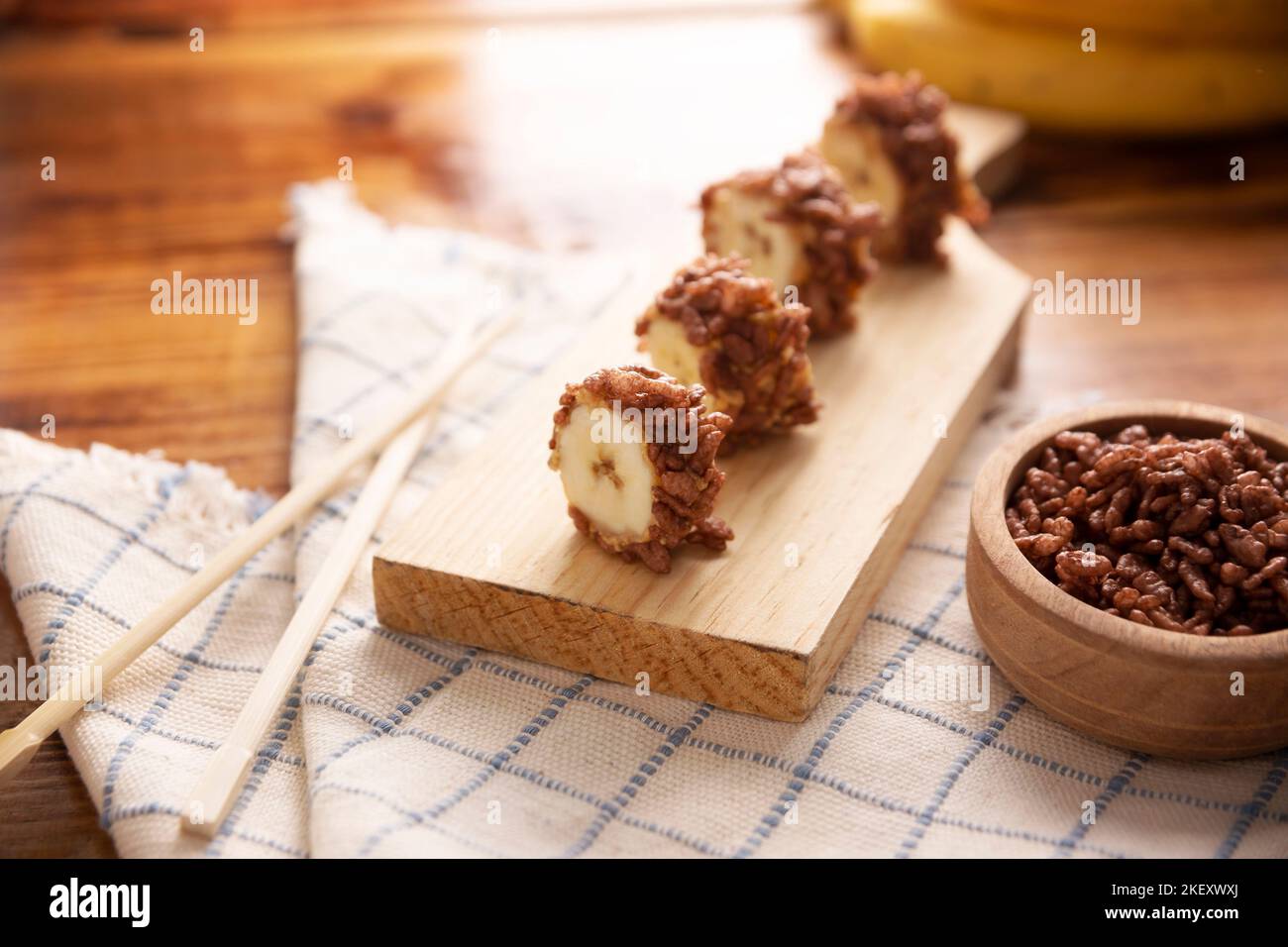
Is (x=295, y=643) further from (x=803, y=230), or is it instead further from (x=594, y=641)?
(x=803, y=230)

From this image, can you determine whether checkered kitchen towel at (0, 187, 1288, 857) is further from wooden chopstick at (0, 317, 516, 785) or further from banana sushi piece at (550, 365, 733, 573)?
banana sushi piece at (550, 365, 733, 573)

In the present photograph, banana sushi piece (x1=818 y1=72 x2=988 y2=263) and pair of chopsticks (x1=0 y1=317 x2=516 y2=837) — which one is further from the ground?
banana sushi piece (x1=818 y1=72 x2=988 y2=263)

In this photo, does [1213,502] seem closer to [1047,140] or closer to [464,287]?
[464,287]

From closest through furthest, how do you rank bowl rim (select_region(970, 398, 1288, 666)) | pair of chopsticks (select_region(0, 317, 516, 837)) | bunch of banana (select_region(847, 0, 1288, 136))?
bowl rim (select_region(970, 398, 1288, 666)) → pair of chopsticks (select_region(0, 317, 516, 837)) → bunch of banana (select_region(847, 0, 1288, 136))

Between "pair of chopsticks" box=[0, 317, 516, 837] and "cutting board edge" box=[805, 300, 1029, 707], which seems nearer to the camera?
"pair of chopsticks" box=[0, 317, 516, 837]

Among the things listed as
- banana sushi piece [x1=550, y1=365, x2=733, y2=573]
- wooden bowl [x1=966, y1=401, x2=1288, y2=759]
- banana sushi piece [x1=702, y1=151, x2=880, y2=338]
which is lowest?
wooden bowl [x1=966, y1=401, x2=1288, y2=759]

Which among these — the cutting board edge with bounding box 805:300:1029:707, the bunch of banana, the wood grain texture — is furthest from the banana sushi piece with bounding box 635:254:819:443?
the bunch of banana

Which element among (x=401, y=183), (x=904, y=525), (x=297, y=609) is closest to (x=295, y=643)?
(x=297, y=609)

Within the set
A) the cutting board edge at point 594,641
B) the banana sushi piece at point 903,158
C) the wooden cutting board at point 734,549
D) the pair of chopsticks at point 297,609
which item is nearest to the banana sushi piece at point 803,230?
the wooden cutting board at point 734,549
